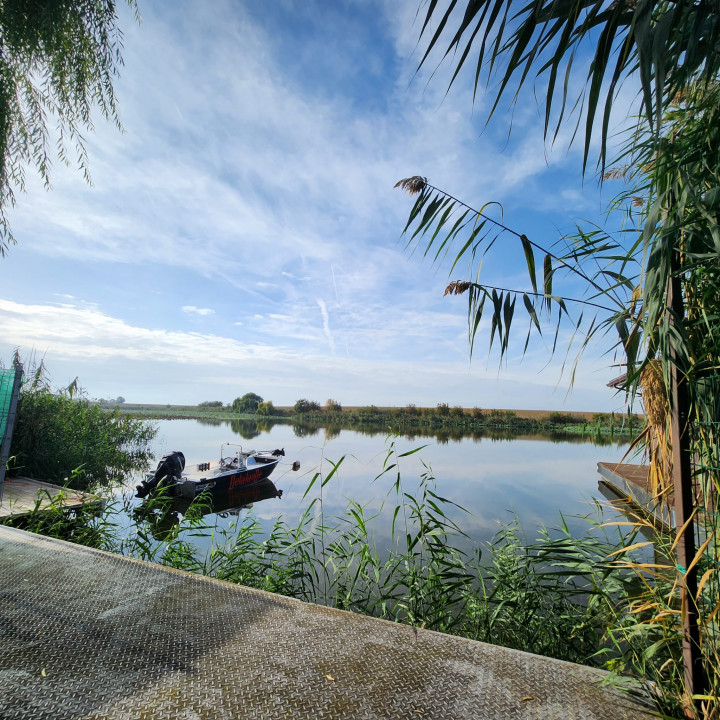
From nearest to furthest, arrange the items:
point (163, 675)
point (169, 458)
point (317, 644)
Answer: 1. point (163, 675)
2. point (317, 644)
3. point (169, 458)

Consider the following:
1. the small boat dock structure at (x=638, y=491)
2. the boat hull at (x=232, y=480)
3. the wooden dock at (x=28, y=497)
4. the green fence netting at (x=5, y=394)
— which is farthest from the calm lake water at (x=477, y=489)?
the green fence netting at (x=5, y=394)

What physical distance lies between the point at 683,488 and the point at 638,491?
668 centimetres

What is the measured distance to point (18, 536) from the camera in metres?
2.17

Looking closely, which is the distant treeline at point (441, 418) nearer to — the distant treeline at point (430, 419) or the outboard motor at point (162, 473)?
the distant treeline at point (430, 419)

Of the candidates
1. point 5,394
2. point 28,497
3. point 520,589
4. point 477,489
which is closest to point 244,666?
point 520,589

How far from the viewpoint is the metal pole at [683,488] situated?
1.01 meters

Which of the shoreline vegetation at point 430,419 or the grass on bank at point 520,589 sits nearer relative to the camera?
the grass on bank at point 520,589

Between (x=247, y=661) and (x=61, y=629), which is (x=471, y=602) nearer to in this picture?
(x=247, y=661)

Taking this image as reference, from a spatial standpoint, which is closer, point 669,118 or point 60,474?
point 669,118

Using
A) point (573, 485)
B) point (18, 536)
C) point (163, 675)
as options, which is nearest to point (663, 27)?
point (163, 675)

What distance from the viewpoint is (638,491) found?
20.7 feet

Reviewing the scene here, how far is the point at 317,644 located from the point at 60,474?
319 inches

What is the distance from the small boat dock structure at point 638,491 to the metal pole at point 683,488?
0.52ft

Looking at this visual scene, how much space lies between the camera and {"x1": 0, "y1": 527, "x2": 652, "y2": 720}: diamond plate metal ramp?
0.94 meters
